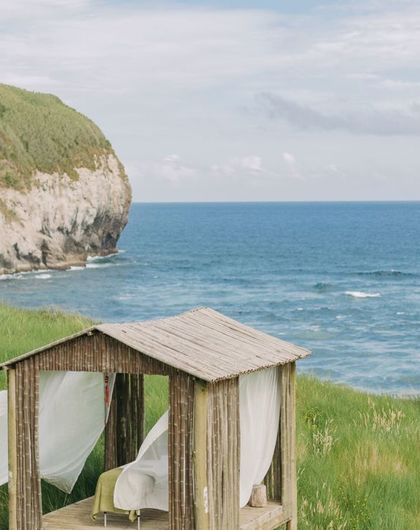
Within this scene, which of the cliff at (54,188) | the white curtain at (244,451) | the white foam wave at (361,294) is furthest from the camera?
the cliff at (54,188)

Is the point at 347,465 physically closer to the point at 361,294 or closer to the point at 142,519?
the point at 142,519

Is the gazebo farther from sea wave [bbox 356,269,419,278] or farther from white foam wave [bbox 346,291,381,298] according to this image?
sea wave [bbox 356,269,419,278]

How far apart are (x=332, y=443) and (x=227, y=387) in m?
4.55

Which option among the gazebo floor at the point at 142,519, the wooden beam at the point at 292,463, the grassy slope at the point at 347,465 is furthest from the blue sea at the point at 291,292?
the gazebo floor at the point at 142,519

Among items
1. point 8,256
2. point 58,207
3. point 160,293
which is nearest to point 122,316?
point 160,293

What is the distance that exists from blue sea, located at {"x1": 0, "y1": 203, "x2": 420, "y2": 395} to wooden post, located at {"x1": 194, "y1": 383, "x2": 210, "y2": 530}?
30.7 m

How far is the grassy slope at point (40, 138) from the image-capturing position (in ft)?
306

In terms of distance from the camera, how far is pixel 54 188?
94.8m

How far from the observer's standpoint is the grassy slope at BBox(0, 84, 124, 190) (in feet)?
306

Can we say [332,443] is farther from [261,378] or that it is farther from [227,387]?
[227,387]

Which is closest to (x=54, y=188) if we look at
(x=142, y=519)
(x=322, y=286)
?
(x=322, y=286)

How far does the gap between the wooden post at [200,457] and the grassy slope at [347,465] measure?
8.53ft

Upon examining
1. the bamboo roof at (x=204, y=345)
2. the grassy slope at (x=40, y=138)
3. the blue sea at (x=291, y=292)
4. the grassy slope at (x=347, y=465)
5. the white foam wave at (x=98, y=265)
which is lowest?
the blue sea at (x=291, y=292)

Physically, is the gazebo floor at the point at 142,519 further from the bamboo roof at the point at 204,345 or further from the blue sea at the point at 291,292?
the blue sea at the point at 291,292
